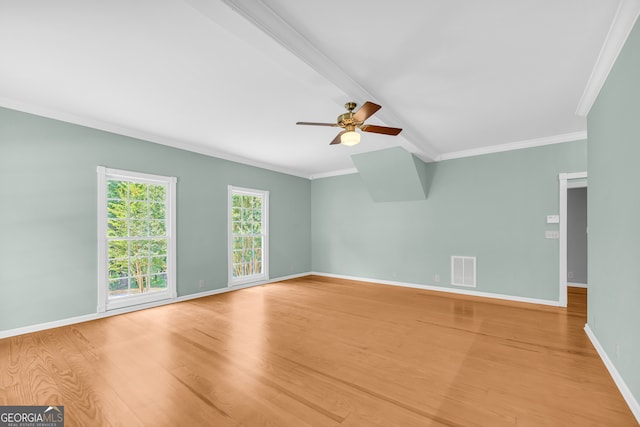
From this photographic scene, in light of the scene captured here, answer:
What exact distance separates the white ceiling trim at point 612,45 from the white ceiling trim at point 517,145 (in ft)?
5.13

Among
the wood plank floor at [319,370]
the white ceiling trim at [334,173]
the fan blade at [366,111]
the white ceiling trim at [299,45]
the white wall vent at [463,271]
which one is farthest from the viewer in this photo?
the white ceiling trim at [334,173]

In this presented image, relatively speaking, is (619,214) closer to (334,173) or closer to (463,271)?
(463,271)

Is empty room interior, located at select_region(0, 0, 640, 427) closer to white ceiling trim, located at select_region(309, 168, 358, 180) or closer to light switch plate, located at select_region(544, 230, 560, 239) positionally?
light switch plate, located at select_region(544, 230, 560, 239)

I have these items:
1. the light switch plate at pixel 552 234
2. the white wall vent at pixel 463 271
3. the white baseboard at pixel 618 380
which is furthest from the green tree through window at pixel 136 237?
the light switch plate at pixel 552 234

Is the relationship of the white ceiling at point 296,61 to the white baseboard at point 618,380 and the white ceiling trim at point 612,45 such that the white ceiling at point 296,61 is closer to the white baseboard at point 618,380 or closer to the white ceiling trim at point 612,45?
the white ceiling trim at point 612,45

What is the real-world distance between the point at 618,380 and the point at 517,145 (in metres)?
3.68

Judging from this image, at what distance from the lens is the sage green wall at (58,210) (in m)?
3.09

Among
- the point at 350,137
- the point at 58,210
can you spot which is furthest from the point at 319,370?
the point at 58,210

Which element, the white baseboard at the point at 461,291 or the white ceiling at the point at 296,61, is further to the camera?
the white baseboard at the point at 461,291

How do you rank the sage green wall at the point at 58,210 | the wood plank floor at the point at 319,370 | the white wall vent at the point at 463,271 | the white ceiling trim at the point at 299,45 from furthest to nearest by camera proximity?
the white wall vent at the point at 463,271 < the sage green wall at the point at 58,210 < the wood plank floor at the point at 319,370 < the white ceiling trim at the point at 299,45

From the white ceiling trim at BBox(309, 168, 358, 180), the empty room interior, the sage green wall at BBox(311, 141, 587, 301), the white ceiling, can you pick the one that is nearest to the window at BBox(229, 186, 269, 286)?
the empty room interior

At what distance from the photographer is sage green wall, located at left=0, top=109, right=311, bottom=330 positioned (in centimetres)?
309

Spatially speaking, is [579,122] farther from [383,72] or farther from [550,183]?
[383,72]

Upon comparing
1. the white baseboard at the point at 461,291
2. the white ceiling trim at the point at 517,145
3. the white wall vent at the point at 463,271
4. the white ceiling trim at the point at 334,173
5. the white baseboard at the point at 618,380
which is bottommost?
the white baseboard at the point at 461,291
